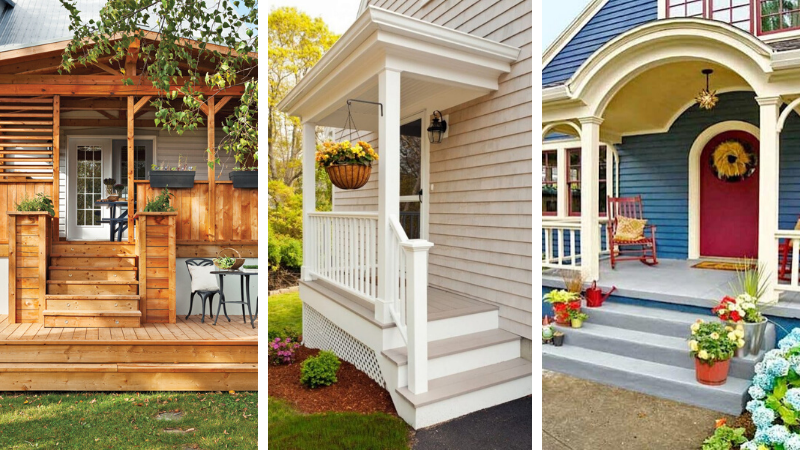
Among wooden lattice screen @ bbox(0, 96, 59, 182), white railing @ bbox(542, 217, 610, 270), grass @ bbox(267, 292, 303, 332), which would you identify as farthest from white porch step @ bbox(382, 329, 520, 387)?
wooden lattice screen @ bbox(0, 96, 59, 182)

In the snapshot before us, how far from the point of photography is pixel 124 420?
12.1ft

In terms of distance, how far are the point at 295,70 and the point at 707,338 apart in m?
8.89

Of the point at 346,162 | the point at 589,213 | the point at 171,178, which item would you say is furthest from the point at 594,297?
the point at 171,178

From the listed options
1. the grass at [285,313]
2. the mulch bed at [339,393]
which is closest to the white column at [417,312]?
the mulch bed at [339,393]

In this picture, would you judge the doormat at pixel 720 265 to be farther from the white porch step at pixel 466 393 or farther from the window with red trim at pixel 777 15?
the white porch step at pixel 466 393

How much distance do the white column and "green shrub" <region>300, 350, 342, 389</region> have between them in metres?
0.90

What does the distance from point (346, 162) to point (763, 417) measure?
2958mm

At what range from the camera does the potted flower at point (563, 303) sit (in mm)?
4121

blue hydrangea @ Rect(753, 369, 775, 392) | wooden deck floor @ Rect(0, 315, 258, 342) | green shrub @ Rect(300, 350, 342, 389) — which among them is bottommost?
green shrub @ Rect(300, 350, 342, 389)

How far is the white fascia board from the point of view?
614 centimetres

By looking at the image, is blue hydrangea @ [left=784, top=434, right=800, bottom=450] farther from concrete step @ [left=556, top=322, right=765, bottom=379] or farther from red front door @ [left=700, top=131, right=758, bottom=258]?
red front door @ [left=700, top=131, right=758, bottom=258]

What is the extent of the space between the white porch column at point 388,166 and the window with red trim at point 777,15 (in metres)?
3.90

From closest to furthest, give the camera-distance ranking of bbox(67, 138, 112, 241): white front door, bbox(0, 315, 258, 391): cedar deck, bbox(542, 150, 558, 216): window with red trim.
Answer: bbox(0, 315, 258, 391): cedar deck
bbox(542, 150, 558, 216): window with red trim
bbox(67, 138, 112, 241): white front door

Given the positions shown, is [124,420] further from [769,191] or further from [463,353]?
[769,191]
